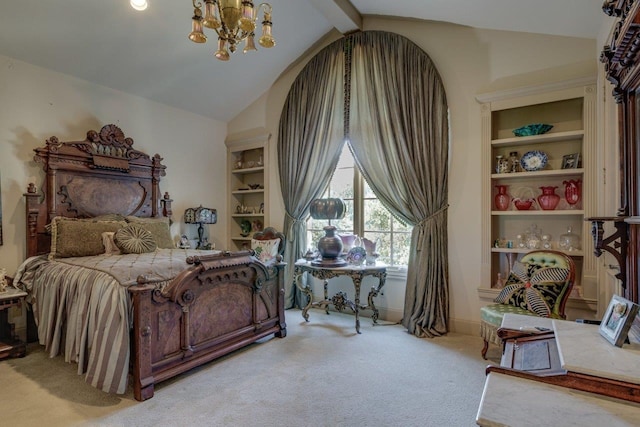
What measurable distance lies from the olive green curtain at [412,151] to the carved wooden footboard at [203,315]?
1.51 meters

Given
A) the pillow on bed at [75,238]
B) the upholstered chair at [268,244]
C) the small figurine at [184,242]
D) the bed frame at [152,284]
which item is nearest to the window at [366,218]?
the upholstered chair at [268,244]

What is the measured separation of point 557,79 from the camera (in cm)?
311

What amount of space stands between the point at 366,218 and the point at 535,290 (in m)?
2.03

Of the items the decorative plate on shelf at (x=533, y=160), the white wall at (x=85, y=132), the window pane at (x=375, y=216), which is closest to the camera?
the decorative plate on shelf at (x=533, y=160)

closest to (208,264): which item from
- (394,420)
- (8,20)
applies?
(394,420)

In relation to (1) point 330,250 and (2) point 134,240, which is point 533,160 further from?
(2) point 134,240

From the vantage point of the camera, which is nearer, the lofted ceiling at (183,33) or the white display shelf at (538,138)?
the lofted ceiling at (183,33)

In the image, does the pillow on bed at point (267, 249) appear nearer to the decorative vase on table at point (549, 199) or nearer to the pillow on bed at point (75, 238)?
the pillow on bed at point (75, 238)

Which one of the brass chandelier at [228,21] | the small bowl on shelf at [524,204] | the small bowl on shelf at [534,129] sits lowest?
the small bowl on shelf at [524,204]

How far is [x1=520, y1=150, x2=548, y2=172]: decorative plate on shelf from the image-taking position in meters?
3.25

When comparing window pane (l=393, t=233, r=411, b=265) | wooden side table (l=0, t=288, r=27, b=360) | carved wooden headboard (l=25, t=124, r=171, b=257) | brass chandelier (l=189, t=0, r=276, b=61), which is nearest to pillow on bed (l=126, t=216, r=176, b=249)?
carved wooden headboard (l=25, t=124, r=171, b=257)

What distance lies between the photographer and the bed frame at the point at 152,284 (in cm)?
239

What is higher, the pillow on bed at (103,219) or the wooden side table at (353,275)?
the pillow on bed at (103,219)

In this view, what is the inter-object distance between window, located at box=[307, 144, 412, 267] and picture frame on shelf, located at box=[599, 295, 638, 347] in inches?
111
